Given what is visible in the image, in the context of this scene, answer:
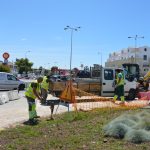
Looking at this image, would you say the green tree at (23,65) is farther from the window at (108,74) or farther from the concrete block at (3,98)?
the concrete block at (3,98)

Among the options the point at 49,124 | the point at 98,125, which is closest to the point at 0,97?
the point at 49,124

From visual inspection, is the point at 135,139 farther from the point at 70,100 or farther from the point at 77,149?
the point at 70,100

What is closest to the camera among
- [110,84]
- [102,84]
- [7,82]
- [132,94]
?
[102,84]

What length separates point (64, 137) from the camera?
1072 cm

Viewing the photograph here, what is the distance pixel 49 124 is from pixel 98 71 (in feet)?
46.4

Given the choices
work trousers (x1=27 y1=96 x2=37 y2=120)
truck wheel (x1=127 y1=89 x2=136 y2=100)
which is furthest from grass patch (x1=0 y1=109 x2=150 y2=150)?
truck wheel (x1=127 y1=89 x2=136 y2=100)

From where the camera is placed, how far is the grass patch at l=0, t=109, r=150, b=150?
9.46 m

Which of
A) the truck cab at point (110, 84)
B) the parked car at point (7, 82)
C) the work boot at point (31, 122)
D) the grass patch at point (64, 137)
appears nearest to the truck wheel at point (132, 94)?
the truck cab at point (110, 84)

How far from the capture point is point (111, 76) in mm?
25734

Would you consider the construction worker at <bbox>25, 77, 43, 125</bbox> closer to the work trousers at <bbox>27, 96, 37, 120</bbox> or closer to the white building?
the work trousers at <bbox>27, 96, 37, 120</bbox>

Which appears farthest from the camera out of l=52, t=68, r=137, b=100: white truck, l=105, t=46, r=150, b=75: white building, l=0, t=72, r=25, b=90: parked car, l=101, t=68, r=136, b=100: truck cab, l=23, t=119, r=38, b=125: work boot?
l=105, t=46, r=150, b=75: white building

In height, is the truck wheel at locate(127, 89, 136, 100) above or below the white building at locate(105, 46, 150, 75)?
below

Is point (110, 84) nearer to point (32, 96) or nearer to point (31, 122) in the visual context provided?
point (32, 96)

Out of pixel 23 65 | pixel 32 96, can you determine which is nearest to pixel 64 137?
pixel 32 96
